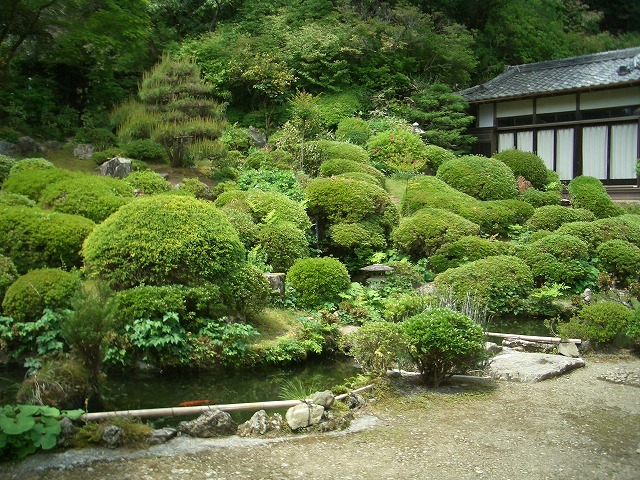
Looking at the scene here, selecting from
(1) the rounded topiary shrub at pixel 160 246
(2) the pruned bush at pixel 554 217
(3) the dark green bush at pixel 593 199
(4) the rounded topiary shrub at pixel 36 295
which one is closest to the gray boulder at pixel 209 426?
(1) the rounded topiary shrub at pixel 160 246

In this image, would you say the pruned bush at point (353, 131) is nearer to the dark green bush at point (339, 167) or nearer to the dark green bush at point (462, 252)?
the dark green bush at point (339, 167)

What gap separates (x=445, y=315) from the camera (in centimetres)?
747

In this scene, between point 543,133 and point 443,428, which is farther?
point 543,133

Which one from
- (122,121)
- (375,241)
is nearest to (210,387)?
(375,241)

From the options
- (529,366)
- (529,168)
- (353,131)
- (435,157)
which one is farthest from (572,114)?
(529,366)

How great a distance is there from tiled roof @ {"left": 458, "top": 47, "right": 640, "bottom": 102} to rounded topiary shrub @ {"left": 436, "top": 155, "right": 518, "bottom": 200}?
505 centimetres

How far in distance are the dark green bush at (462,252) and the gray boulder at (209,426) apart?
7.88m

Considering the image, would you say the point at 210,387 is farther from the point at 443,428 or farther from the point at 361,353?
the point at 443,428

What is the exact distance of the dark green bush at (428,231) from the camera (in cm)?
1342

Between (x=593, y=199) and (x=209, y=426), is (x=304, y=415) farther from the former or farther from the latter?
(x=593, y=199)

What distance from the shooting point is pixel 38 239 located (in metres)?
9.66

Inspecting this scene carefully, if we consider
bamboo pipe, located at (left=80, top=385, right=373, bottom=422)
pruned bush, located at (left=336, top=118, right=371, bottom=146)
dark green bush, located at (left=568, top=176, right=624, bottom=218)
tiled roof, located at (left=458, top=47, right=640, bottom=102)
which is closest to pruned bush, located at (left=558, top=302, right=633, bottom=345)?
bamboo pipe, located at (left=80, top=385, right=373, bottom=422)

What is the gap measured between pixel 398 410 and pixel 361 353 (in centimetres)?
114

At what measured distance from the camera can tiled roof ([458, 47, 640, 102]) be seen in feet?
64.7
